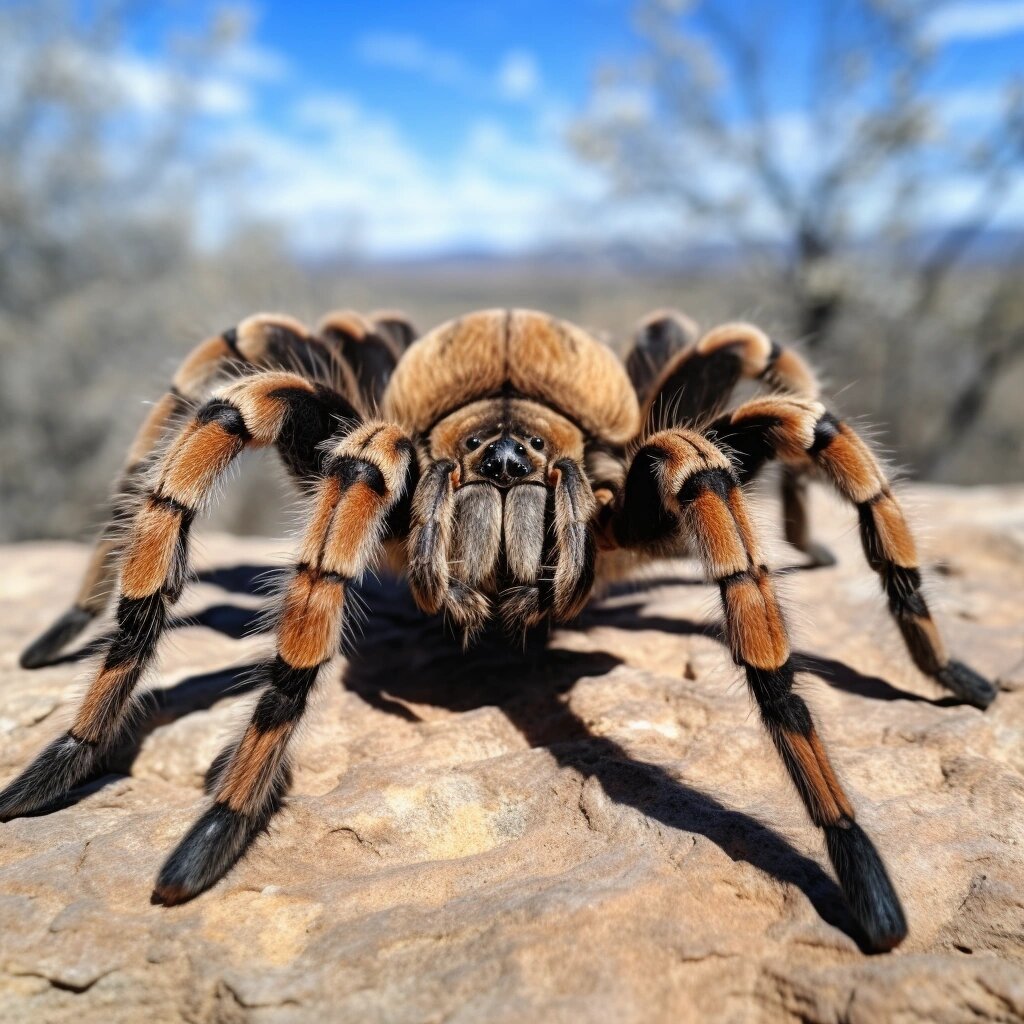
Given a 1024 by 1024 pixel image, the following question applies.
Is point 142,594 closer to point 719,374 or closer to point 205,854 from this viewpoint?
point 205,854

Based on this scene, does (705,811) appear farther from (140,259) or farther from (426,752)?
(140,259)

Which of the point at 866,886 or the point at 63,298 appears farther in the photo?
the point at 63,298

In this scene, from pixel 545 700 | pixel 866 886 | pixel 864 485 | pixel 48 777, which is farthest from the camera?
pixel 545 700

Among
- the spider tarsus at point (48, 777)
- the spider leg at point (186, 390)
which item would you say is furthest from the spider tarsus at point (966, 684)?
the spider tarsus at point (48, 777)

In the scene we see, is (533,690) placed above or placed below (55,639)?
above

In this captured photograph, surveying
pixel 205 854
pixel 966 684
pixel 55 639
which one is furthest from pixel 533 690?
pixel 55 639

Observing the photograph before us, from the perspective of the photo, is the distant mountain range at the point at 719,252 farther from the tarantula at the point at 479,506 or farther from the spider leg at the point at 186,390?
the spider leg at the point at 186,390

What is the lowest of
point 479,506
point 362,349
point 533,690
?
point 533,690

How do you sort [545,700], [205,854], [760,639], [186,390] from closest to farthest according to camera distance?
[205,854] < [760,639] < [545,700] < [186,390]
